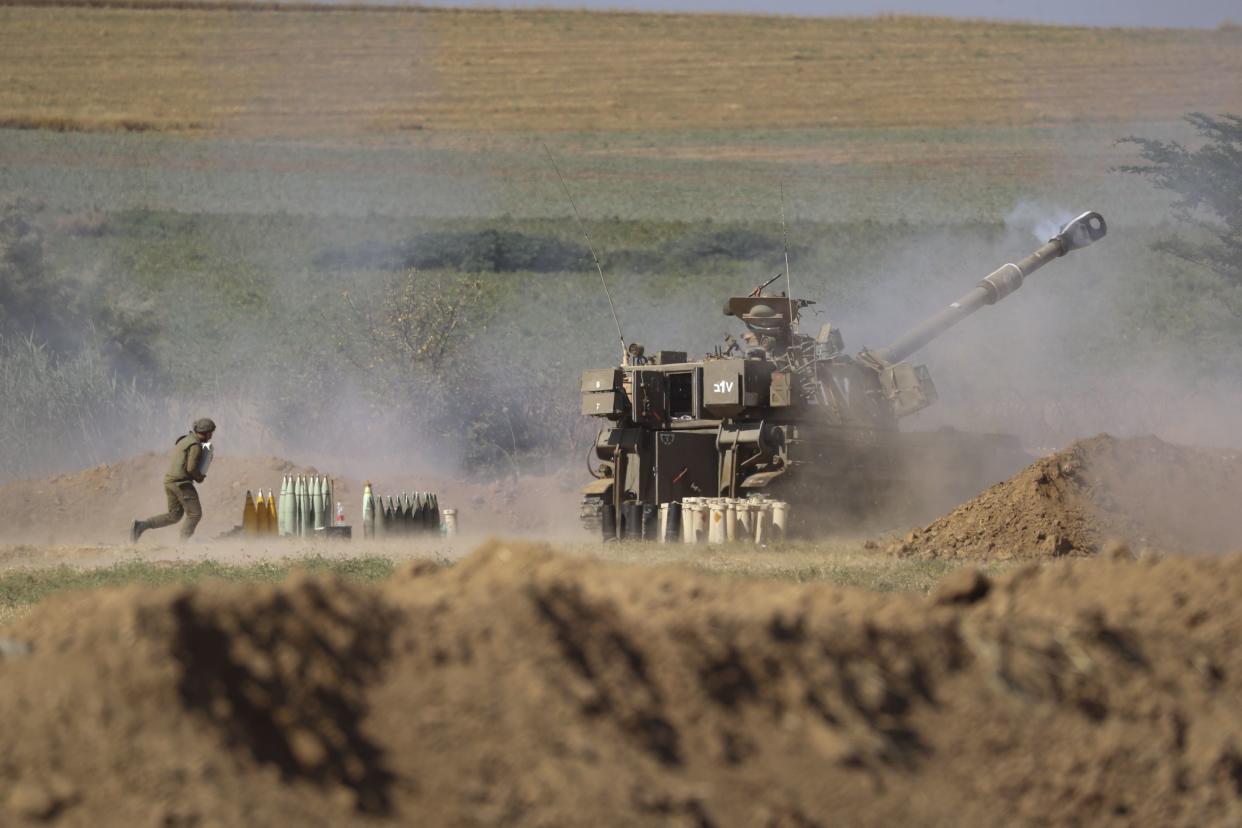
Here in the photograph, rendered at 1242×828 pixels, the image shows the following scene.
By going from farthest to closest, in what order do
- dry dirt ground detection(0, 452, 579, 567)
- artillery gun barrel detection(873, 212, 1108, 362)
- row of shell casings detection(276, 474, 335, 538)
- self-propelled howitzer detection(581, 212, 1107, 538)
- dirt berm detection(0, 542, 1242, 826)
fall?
1. dry dirt ground detection(0, 452, 579, 567)
2. artillery gun barrel detection(873, 212, 1108, 362)
3. row of shell casings detection(276, 474, 335, 538)
4. self-propelled howitzer detection(581, 212, 1107, 538)
5. dirt berm detection(0, 542, 1242, 826)

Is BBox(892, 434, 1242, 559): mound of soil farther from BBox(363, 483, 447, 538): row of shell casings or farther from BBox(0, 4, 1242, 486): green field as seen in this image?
BBox(0, 4, 1242, 486): green field

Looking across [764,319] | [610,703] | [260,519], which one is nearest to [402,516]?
[260,519]

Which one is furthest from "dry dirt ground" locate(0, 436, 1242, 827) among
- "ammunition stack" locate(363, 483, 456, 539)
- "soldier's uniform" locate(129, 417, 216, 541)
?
"ammunition stack" locate(363, 483, 456, 539)

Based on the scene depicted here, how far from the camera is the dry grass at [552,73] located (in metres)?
58.6

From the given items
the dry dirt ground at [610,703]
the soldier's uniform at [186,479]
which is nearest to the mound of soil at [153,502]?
the soldier's uniform at [186,479]

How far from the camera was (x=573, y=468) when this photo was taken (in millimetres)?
32438

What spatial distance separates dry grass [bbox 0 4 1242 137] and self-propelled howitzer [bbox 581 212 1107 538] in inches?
1445

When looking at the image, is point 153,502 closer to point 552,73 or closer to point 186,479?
point 186,479

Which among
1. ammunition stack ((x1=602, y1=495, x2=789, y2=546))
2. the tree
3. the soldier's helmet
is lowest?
ammunition stack ((x1=602, y1=495, x2=789, y2=546))

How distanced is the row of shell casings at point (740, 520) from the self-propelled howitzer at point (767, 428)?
391mm

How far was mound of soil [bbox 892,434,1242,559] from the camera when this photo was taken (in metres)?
18.9

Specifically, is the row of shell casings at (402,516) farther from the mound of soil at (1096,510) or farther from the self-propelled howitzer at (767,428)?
the mound of soil at (1096,510)

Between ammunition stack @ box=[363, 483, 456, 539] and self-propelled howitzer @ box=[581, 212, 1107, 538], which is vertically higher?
self-propelled howitzer @ box=[581, 212, 1107, 538]

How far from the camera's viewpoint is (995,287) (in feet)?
81.8
